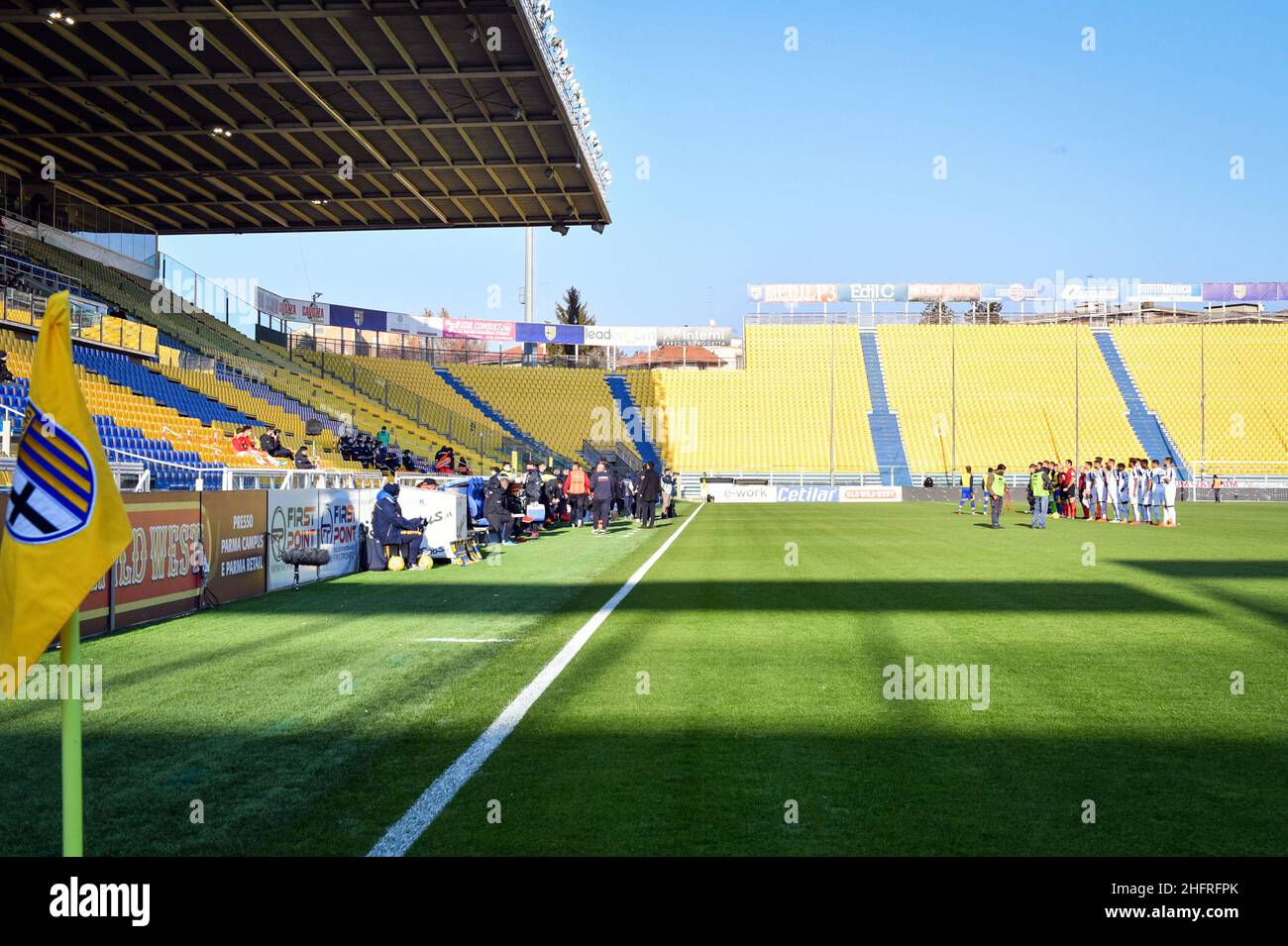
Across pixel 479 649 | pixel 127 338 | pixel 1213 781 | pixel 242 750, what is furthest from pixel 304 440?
pixel 1213 781

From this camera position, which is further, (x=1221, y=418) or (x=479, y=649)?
(x=1221, y=418)

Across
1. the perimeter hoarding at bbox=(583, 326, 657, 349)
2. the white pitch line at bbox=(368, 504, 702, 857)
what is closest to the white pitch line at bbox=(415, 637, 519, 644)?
the white pitch line at bbox=(368, 504, 702, 857)

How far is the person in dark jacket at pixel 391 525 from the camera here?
16734 millimetres

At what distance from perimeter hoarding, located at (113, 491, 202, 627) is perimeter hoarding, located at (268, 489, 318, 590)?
1955mm

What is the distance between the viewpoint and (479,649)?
364 inches

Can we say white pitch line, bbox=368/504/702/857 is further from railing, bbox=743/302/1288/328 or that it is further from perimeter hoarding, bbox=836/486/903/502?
railing, bbox=743/302/1288/328

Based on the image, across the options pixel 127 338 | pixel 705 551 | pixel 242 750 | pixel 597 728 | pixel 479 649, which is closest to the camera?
pixel 242 750

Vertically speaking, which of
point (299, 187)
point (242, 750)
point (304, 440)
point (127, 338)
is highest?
point (299, 187)

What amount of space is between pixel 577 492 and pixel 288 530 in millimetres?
16751

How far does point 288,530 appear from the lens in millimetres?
14484

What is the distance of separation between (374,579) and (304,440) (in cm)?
1752

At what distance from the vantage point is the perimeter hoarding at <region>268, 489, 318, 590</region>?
45.9ft

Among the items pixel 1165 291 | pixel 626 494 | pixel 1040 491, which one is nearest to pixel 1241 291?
pixel 1165 291
